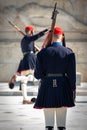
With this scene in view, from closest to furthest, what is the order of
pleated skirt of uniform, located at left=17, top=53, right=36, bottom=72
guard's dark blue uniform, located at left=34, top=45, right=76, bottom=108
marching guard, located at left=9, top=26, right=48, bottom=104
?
guard's dark blue uniform, located at left=34, top=45, right=76, bottom=108 → marching guard, located at left=9, top=26, right=48, bottom=104 → pleated skirt of uniform, located at left=17, top=53, right=36, bottom=72

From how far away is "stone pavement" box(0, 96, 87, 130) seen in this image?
991 centimetres

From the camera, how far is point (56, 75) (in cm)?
839

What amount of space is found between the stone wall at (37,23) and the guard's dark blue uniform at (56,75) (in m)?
11.1

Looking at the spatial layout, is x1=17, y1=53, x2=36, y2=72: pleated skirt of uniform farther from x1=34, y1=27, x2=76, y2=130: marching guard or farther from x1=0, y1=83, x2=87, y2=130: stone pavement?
x1=34, y1=27, x2=76, y2=130: marching guard

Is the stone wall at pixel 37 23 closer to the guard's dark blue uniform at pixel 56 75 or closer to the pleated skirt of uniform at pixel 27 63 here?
the pleated skirt of uniform at pixel 27 63

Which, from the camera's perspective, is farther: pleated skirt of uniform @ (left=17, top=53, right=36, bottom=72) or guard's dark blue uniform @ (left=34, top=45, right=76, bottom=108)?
pleated skirt of uniform @ (left=17, top=53, right=36, bottom=72)

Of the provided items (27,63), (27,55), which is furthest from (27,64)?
(27,55)

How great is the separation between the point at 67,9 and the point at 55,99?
1167 centimetres

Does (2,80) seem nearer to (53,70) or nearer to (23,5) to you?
(23,5)

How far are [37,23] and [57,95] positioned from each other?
1157 centimetres

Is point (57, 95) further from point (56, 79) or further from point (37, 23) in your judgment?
point (37, 23)

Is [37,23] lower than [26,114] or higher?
lower

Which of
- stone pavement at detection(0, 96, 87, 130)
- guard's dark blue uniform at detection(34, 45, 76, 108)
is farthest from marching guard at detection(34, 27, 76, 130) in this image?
stone pavement at detection(0, 96, 87, 130)

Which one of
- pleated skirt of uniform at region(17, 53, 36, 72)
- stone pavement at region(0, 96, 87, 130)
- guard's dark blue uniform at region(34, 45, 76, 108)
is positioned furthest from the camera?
pleated skirt of uniform at region(17, 53, 36, 72)
